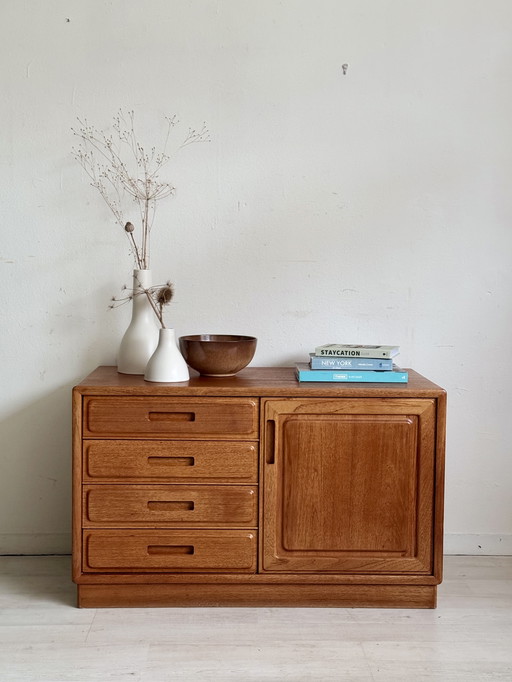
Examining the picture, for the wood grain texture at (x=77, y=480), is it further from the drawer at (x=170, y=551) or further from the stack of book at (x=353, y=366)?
the stack of book at (x=353, y=366)

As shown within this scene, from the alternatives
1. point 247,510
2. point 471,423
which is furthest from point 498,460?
point 247,510

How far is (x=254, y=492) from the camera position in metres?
2.30

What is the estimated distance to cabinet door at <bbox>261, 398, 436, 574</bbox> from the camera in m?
2.29

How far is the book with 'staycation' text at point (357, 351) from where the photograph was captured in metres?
2.43

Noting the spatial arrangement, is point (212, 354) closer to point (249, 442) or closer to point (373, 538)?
point (249, 442)

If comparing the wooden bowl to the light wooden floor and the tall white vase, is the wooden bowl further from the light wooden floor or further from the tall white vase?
the light wooden floor

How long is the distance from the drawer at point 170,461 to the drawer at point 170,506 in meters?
0.03

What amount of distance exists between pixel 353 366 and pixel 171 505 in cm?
71

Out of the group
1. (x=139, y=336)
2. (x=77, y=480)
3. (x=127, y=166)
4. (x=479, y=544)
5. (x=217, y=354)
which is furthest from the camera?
(x=479, y=544)

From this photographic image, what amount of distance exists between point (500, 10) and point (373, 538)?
1845 mm

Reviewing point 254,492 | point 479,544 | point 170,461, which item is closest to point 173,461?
point 170,461

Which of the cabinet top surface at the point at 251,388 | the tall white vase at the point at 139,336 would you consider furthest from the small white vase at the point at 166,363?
the tall white vase at the point at 139,336

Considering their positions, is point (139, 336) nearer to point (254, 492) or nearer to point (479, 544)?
point (254, 492)

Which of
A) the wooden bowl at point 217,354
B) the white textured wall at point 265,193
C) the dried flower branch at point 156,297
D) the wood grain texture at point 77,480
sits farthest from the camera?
the white textured wall at point 265,193
